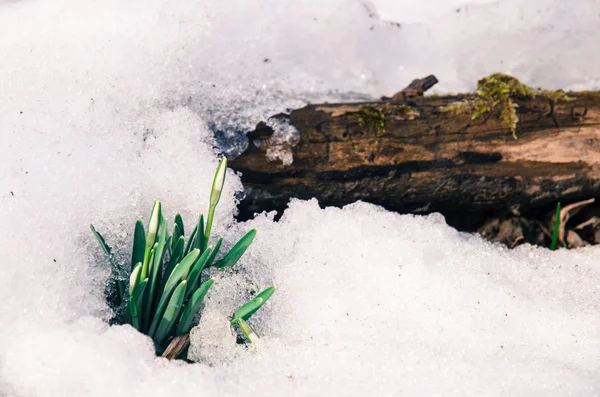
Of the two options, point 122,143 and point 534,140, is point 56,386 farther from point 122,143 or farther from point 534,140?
point 534,140

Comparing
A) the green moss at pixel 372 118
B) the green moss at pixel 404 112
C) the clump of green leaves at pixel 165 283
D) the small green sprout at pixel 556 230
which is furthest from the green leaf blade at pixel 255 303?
the small green sprout at pixel 556 230

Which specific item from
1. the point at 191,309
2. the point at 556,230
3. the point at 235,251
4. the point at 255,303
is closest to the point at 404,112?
the point at 556,230

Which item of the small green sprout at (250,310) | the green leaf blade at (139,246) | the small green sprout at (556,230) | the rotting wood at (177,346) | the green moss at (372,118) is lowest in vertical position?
the small green sprout at (556,230)

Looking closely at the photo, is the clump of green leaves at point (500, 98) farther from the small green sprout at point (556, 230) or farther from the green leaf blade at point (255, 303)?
the green leaf blade at point (255, 303)

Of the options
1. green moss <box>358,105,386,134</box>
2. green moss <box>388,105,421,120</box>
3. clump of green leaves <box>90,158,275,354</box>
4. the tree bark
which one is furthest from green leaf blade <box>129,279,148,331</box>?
green moss <box>388,105,421,120</box>

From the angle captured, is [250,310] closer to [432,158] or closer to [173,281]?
[173,281]

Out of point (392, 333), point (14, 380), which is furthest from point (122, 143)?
point (392, 333)
